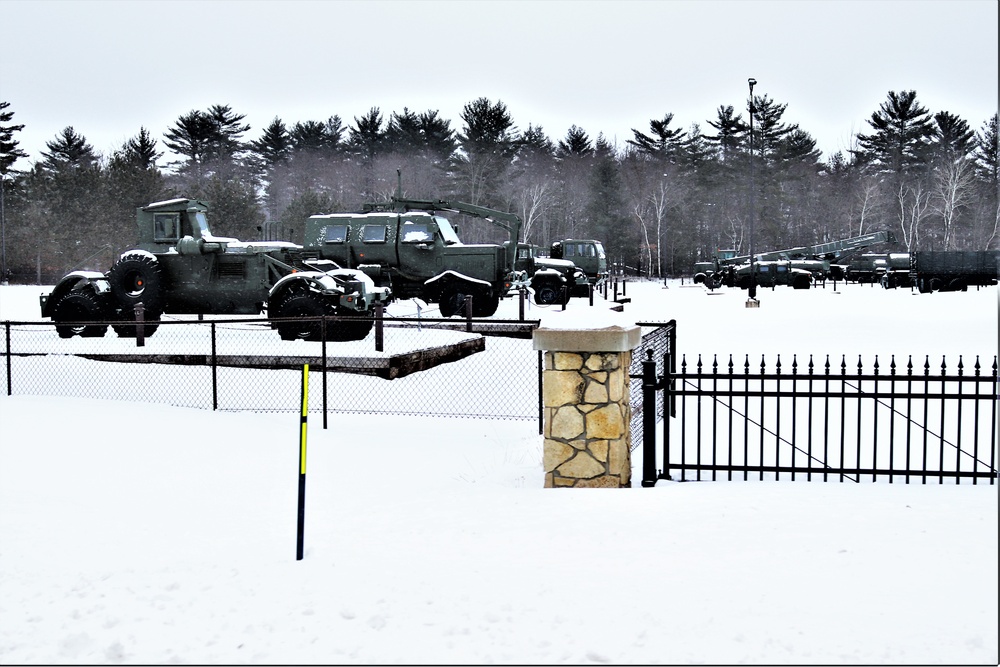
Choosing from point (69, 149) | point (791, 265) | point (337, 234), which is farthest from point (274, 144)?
point (337, 234)

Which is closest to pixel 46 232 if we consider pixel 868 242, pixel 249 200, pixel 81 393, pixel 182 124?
pixel 249 200

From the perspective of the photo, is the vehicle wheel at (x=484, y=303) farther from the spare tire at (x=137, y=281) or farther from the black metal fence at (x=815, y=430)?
the black metal fence at (x=815, y=430)

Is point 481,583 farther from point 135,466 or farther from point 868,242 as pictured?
point 868,242

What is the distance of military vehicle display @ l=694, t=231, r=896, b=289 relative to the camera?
45.7 meters

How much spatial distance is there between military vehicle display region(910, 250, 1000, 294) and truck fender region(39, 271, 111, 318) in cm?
3032

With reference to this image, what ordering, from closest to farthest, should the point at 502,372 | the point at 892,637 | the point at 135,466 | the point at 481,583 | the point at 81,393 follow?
the point at 892,637 < the point at 481,583 < the point at 135,466 < the point at 81,393 < the point at 502,372

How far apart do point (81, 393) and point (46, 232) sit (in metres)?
53.2

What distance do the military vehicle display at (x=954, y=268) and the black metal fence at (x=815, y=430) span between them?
26948 millimetres

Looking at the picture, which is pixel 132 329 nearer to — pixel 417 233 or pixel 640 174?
pixel 417 233

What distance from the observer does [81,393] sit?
42.3 ft

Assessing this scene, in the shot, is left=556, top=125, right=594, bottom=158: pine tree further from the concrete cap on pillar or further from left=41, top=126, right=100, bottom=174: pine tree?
the concrete cap on pillar

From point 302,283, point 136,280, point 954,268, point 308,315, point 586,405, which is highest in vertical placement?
point 954,268

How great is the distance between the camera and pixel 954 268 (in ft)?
123

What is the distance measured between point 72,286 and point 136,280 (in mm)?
1469
